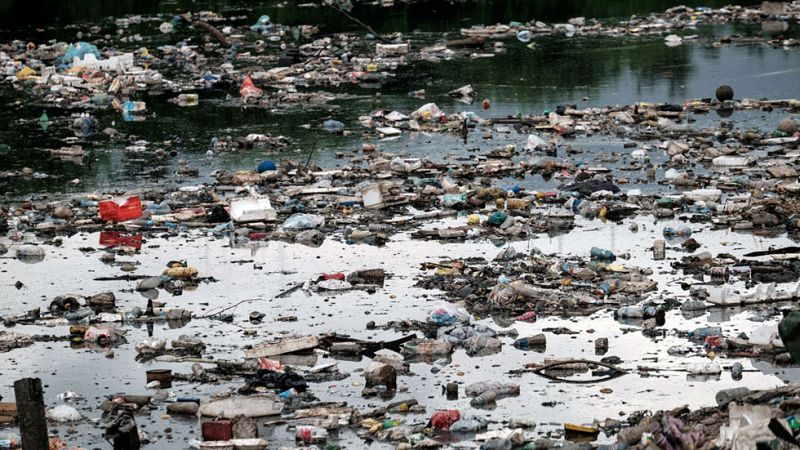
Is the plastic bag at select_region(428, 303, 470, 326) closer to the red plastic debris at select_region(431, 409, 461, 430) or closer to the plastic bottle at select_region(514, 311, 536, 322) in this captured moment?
the plastic bottle at select_region(514, 311, 536, 322)

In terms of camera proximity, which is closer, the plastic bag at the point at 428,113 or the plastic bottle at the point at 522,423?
the plastic bottle at the point at 522,423

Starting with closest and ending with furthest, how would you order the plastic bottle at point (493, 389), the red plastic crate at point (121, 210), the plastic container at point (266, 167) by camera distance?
the plastic bottle at point (493, 389)
the red plastic crate at point (121, 210)
the plastic container at point (266, 167)

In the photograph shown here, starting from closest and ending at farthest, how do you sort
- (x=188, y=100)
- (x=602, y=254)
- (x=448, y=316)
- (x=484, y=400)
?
(x=484, y=400) → (x=448, y=316) → (x=602, y=254) → (x=188, y=100)

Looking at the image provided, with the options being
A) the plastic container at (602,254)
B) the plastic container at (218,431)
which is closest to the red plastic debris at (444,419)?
the plastic container at (218,431)

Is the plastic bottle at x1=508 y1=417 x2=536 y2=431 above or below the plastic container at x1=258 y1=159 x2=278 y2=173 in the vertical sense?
below

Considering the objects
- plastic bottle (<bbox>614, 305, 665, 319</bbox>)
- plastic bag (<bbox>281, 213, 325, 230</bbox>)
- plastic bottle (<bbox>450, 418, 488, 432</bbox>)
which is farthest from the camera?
plastic bag (<bbox>281, 213, 325, 230</bbox>)

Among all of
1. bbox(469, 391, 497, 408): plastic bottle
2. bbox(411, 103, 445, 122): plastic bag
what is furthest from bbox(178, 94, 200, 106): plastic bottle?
bbox(469, 391, 497, 408): plastic bottle

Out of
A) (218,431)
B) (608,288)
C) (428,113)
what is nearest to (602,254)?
(608,288)

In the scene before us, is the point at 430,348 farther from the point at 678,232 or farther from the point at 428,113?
the point at 428,113

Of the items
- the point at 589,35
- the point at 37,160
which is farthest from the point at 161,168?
the point at 589,35

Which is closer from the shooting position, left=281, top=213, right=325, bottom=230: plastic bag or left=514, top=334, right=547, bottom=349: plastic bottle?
left=514, top=334, right=547, bottom=349: plastic bottle

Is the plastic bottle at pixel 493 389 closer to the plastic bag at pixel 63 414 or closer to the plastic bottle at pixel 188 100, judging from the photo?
the plastic bag at pixel 63 414
